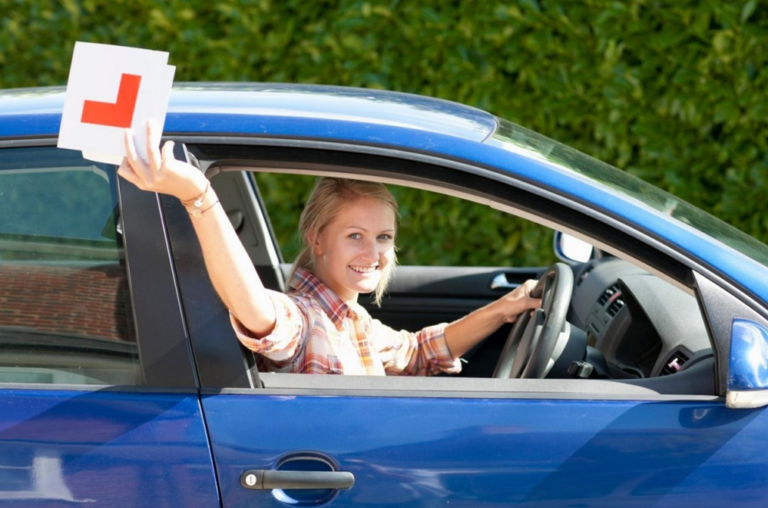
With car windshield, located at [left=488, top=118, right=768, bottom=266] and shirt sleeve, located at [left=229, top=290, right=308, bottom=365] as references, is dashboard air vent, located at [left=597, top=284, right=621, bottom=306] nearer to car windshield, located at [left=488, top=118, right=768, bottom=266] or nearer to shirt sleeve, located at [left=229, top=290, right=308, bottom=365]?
car windshield, located at [left=488, top=118, right=768, bottom=266]

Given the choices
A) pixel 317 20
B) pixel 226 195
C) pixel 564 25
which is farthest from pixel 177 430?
pixel 317 20

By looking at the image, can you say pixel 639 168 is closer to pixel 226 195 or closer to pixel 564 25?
pixel 564 25

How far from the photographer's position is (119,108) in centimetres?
167

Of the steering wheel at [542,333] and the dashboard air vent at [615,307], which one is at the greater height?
the dashboard air vent at [615,307]

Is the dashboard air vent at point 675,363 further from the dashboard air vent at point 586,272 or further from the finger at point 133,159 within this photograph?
the finger at point 133,159

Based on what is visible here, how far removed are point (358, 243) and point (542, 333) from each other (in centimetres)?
48

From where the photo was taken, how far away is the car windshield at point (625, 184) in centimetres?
203

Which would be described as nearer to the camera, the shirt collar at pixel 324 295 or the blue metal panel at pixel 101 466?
the blue metal panel at pixel 101 466

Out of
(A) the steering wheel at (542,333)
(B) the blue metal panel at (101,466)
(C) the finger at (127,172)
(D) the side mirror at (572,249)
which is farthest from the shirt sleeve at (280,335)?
(D) the side mirror at (572,249)

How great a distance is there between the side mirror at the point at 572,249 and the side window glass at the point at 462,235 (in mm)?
1688

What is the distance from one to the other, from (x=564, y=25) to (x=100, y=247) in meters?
3.51

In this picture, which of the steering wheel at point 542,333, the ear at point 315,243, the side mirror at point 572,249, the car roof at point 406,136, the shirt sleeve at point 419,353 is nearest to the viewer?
the car roof at point 406,136

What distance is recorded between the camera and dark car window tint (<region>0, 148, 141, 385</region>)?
1868 millimetres

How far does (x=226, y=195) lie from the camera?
11.5 feet
